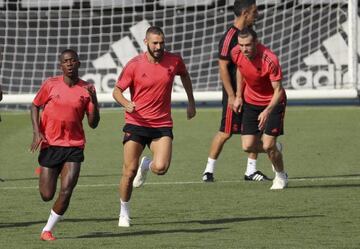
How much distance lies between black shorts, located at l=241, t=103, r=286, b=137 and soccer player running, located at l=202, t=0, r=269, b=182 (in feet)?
0.71

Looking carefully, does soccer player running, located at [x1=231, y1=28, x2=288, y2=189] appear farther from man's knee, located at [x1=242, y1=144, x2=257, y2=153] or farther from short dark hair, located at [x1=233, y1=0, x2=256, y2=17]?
short dark hair, located at [x1=233, y1=0, x2=256, y2=17]

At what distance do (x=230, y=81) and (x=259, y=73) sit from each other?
86cm

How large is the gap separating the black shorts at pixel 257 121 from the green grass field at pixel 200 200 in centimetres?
65

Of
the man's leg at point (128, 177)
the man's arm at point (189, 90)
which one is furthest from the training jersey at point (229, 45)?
the man's leg at point (128, 177)

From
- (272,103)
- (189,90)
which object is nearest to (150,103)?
(189,90)

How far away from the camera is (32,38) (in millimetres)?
24828

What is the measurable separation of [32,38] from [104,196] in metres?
11.0

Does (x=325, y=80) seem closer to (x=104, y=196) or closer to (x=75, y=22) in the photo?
(x=75, y=22)

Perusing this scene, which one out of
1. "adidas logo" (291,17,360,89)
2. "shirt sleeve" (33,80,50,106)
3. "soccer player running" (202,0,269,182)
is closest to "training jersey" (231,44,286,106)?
"soccer player running" (202,0,269,182)

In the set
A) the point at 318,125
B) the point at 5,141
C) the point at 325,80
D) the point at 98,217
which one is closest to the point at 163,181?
the point at 98,217

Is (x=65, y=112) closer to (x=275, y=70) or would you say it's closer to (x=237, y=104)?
(x=275, y=70)

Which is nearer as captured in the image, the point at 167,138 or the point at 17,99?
the point at 167,138

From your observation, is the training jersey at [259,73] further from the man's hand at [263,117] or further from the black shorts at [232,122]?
the black shorts at [232,122]

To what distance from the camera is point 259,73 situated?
13.9 metres
